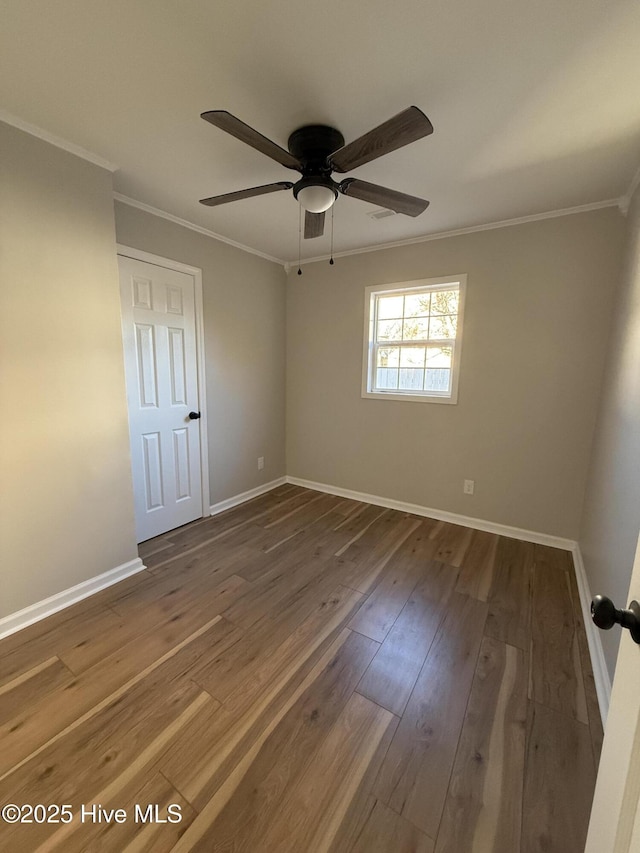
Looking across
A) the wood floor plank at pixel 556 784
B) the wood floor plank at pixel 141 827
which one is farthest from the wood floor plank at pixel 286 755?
the wood floor plank at pixel 556 784

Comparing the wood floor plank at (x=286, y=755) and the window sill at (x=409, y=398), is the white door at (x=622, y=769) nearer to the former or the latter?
the wood floor plank at (x=286, y=755)

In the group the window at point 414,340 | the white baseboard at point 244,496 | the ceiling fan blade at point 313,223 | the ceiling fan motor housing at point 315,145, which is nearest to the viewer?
the ceiling fan motor housing at point 315,145

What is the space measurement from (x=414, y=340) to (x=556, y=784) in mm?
2909

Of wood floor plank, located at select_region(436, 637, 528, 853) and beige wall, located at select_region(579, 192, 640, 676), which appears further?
beige wall, located at select_region(579, 192, 640, 676)

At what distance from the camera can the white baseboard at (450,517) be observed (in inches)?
109

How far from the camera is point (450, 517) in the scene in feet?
10.5

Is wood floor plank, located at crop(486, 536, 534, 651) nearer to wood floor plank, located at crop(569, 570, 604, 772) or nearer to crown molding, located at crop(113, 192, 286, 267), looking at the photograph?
wood floor plank, located at crop(569, 570, 604, 772)

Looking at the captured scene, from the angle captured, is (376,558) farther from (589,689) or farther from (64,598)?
(64,598)

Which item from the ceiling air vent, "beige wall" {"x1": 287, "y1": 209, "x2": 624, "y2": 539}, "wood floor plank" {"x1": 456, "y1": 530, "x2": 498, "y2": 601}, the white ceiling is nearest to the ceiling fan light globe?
the white ceiling

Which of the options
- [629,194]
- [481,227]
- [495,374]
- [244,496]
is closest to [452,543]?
[495,374]

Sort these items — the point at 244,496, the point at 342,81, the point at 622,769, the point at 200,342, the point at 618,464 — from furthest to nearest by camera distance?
the point at 244,496 < the point at 200,342 < the point at 618,464 < the point at 342,81 < the point at 622,769

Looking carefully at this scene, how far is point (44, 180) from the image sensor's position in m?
1.78

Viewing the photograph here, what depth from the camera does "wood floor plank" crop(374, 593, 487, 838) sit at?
115cm

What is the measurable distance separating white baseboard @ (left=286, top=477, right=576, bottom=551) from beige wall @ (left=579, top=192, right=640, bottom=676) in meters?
0.30
